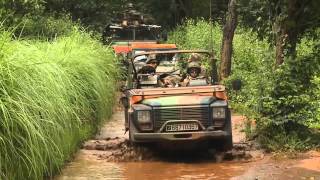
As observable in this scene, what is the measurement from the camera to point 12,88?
6652 millimetres

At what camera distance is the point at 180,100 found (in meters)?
9.76

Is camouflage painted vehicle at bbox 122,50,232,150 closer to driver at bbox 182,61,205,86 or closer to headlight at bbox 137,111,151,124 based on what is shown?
headlight at bbox 137,111,151,124

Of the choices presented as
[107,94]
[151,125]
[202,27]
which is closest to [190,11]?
[202,27]

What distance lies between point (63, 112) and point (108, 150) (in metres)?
3.04

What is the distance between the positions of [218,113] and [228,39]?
8.67 metres

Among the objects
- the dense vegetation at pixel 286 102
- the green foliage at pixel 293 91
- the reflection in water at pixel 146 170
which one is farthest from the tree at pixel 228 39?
the reflection in water at pixel 146 170

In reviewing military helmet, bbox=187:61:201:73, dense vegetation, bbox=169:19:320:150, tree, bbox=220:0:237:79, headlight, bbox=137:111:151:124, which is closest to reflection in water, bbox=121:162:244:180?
headlight, bbox=137:111:151:124

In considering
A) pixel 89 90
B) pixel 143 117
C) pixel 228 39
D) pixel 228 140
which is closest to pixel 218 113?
pixel 228 140

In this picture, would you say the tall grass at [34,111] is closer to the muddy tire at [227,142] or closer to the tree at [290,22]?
the muddy tire at [227,142]

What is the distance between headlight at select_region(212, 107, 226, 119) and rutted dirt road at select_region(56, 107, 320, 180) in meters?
0.75

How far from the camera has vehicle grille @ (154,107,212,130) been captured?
968 centimetres

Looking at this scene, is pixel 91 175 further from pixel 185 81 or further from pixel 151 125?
pixel 185 81

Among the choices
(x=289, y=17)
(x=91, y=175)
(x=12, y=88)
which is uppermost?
(x=289, y=17)

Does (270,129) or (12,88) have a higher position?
(12,88)
